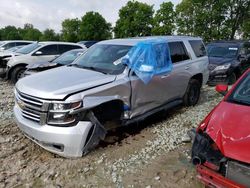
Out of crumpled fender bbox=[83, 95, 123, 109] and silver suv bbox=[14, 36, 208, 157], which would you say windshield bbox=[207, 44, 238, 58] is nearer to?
silver suv bbox=[14, 36, 208, 157]

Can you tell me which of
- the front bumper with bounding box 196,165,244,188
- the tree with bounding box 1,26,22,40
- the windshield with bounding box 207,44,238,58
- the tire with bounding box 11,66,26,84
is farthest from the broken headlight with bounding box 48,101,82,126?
the tree with bounding box 1,26,22,40

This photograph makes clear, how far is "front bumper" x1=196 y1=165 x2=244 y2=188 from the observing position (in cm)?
259

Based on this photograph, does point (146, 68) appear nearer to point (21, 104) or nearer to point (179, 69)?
point (179, 69)

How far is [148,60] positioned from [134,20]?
4466cm

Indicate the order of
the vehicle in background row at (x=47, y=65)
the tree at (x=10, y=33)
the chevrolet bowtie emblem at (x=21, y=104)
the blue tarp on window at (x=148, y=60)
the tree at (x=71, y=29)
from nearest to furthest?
the chevrolet bowtie emblem at (x=21, y=104)
the blue tarp on window at (x=148, y=60)
the vehicle in background row at (x=47, y=65)
the tree at (x=71, y=29)
the tree at (x=10, y=33)

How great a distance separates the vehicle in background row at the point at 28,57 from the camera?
31.4 feet

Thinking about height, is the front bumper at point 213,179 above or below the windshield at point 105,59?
below

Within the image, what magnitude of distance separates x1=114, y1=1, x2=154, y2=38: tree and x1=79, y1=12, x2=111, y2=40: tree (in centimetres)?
943

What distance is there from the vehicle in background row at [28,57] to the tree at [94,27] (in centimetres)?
4792

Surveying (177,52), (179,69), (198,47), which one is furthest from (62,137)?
(198,47)

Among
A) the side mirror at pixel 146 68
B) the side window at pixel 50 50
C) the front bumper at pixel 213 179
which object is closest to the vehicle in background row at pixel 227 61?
the side mirror at pixel 146 68

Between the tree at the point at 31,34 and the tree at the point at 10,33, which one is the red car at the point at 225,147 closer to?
the tree at the point at 31,34

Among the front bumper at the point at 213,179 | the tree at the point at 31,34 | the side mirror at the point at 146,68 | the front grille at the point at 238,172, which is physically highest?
the side mirror at the point at 146,68

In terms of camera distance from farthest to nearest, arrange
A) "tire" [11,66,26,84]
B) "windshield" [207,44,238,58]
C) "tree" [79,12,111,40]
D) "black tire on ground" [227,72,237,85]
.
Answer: "tree" [79,12,111,40] < "windshield" [207,44,238,58] < "tire" [11,66,26,84] < "black tire on ground" [227,72,237,85]
